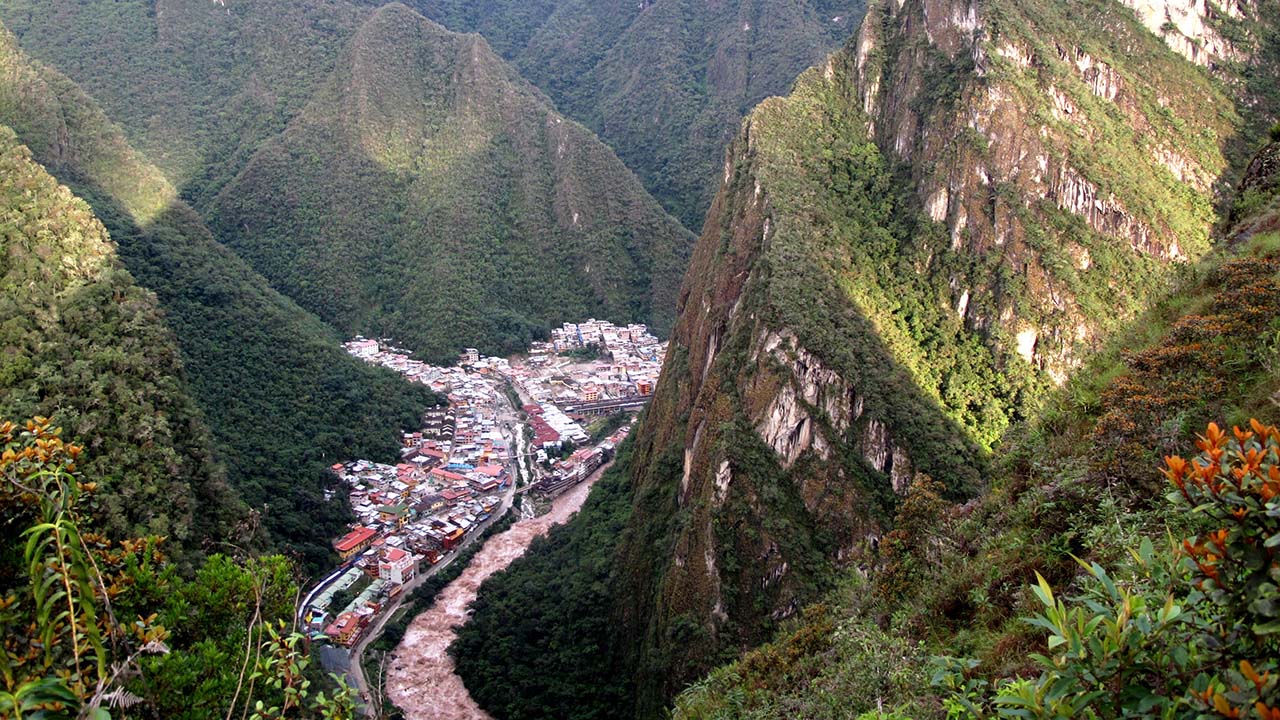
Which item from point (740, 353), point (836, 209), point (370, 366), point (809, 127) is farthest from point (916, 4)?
point (370, 366)

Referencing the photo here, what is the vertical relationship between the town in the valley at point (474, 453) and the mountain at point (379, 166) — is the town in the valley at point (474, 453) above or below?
below

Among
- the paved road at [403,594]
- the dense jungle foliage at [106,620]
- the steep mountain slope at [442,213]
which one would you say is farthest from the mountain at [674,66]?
the dense jungle foliage at [106,620]

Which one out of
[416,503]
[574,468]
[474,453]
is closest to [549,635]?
[416,503]

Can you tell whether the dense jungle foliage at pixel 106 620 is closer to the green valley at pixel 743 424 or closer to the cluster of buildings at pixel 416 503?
the green valley at pixel 743 424

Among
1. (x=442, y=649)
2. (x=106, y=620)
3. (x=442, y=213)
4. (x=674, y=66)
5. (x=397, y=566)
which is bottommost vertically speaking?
(x=442, y=649)

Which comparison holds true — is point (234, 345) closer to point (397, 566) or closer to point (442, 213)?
point (397, 566)

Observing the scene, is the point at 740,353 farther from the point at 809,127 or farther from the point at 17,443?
the point at 17,443

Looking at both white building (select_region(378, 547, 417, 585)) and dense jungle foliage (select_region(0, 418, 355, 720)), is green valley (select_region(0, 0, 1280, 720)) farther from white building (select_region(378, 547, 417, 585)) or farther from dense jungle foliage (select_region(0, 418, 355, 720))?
white building (select_region(378, 547, 417, 585))
